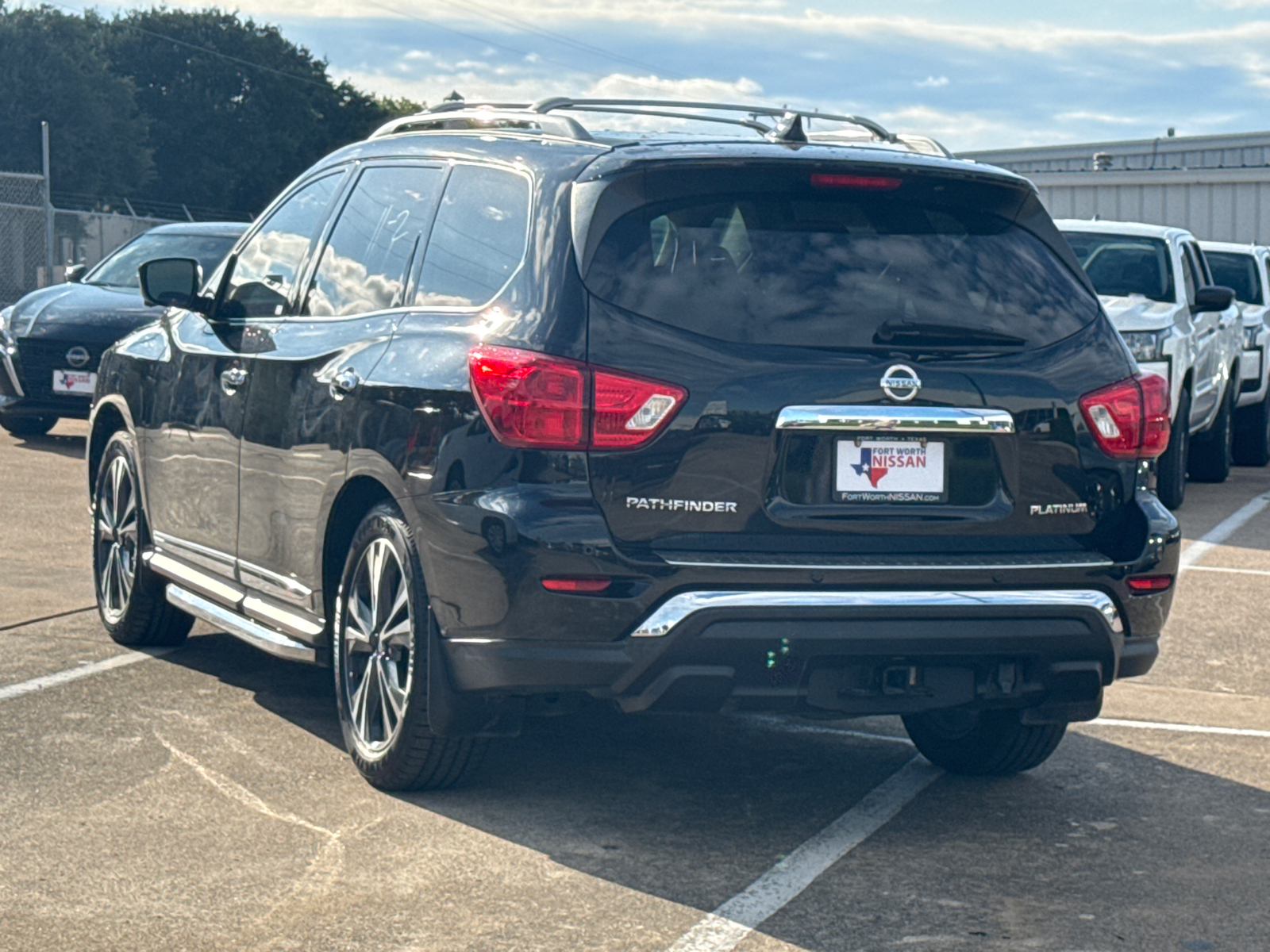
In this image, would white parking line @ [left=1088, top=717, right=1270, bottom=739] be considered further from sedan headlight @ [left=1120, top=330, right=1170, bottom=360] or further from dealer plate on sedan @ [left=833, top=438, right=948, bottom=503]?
sedan headlight @ [left=1120, top=330, right=1170, bottom=360]

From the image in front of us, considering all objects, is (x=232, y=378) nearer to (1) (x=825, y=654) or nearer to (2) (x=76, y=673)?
(2) (x=76, y=673)

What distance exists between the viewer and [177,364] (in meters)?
6.76

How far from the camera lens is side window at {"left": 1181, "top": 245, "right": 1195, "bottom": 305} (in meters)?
14.2

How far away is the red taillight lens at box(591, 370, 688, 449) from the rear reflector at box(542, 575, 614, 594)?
314mm

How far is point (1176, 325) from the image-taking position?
1332cm

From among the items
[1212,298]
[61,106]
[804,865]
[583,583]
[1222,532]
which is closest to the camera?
[583,583]

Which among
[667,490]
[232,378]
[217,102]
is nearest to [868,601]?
[667,490]

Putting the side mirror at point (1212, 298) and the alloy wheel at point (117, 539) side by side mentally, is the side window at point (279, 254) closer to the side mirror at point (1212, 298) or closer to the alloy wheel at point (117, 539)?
the alloy wheel at point (117, 539)

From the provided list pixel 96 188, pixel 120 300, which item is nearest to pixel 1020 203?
pixel 120 300

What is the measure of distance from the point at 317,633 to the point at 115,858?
1.18 m

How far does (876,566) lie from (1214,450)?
11733 mm

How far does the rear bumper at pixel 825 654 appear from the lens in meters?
4.61

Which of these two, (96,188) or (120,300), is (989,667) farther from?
(96,188)

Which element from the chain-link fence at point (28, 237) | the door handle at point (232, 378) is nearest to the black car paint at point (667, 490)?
the door handle at point (232, 378)
